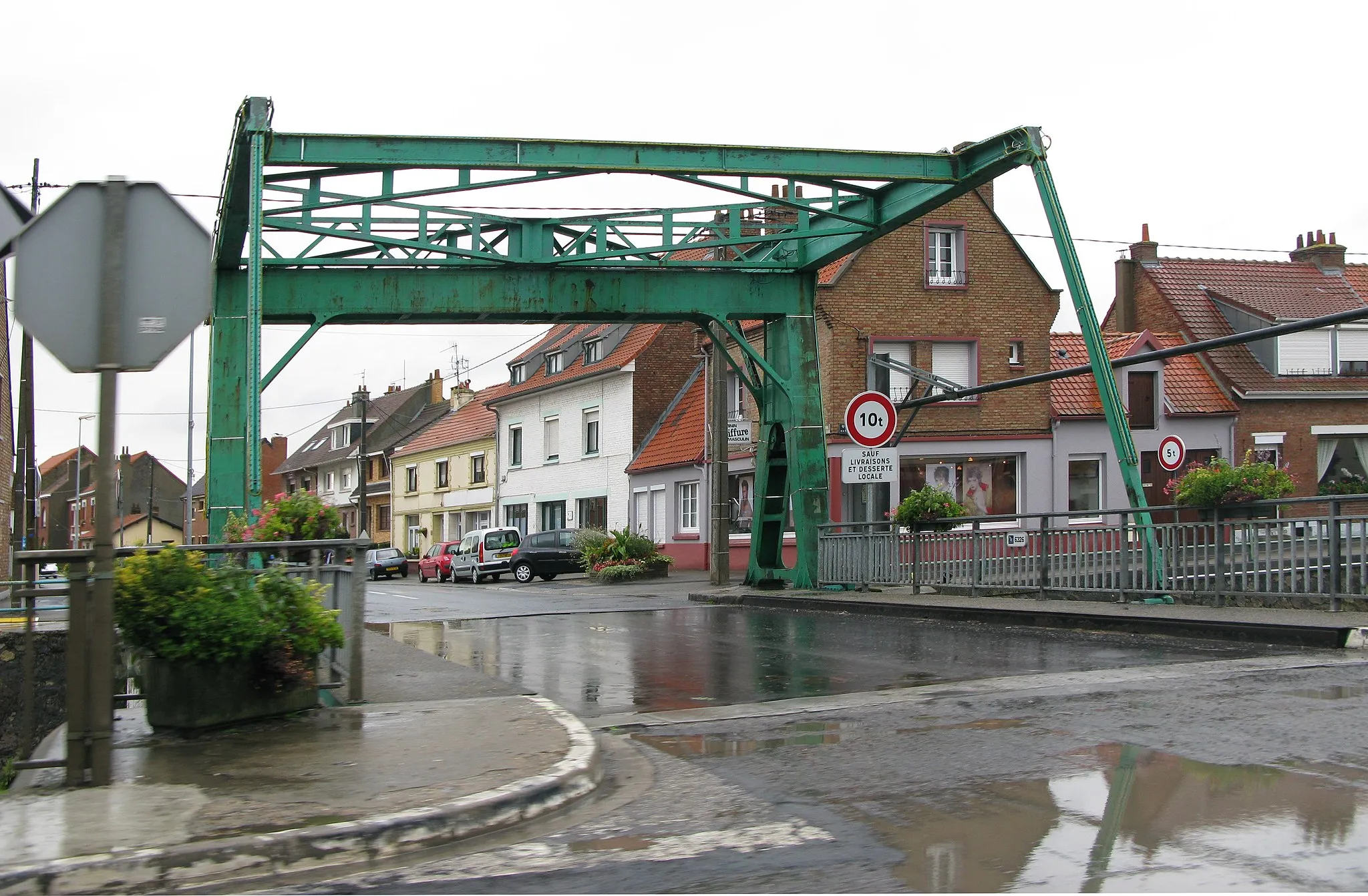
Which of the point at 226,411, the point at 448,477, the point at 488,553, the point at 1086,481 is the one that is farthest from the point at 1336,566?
the point at 448,477

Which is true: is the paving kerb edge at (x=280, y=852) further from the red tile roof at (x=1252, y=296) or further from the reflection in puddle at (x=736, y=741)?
the red tile roof at (x=1252, y=296)

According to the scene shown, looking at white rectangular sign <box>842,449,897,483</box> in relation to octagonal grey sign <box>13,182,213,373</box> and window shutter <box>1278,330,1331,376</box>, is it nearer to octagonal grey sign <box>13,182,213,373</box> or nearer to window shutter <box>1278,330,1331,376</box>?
octagonal grey sign <box>13,182,213,373</box>

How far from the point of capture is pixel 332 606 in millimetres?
8586

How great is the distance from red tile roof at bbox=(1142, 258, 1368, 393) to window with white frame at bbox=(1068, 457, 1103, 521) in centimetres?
456

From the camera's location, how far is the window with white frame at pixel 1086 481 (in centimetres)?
3328

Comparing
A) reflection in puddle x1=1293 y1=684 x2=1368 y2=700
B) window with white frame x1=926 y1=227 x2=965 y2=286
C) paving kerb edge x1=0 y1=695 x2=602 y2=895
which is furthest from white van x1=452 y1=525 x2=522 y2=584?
paving kerb edge x1=0 y1=695 x2=602 y2=895

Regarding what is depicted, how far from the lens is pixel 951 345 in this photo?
3225 cm

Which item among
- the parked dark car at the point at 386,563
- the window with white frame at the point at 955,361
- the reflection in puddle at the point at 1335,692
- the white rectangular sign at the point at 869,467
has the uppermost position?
the window with white frame at the point at 955,361

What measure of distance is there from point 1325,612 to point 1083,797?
312 inches

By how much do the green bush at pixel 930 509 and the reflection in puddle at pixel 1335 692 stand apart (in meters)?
10.2

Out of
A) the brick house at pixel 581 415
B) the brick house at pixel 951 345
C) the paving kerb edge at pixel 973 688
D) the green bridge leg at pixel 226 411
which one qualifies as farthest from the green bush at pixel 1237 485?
the brick house at pixel 581 415

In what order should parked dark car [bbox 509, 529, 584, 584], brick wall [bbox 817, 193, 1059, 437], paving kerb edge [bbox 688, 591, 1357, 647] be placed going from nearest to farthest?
paving kerb edge [bbox 688, 591, 1357, 647], brick wall [bbox 817, 193, 1059, 437], parked dark car [bbox 509, 529, 584, 584]

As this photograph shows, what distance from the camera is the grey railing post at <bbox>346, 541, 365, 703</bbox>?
8.19m

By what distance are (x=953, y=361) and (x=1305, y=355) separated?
33.6ft
